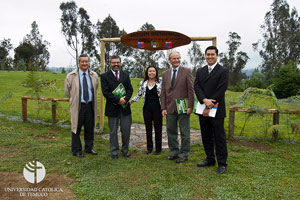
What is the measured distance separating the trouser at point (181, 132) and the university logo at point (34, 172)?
2.25m

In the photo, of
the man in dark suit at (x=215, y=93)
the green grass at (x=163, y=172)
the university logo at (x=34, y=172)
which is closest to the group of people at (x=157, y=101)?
the man in dark suit at (x=215, y=93)

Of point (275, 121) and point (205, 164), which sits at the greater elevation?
point (275, 121)

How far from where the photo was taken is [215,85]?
3.70 meters

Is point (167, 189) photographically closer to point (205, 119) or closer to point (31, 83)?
point (205, 119)

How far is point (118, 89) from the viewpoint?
14.4ft

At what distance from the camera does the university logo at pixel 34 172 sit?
3441 millimetres

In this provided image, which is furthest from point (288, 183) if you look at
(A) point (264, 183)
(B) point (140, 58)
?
(B) point (140, 58)

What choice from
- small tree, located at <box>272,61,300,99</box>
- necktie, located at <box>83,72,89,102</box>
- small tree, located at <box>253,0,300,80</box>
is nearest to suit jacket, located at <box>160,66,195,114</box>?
necktie, located at <box>83,72,89,102</box>

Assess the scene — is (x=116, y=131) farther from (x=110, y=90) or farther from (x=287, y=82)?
(x=287, y=82)

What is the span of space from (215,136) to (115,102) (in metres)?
1.88

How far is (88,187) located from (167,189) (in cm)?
109

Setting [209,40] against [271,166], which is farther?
[209,40]

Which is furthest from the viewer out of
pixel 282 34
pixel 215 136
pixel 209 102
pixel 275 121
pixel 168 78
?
pixel 282 34

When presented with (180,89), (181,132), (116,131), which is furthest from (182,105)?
(116,131)
